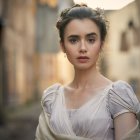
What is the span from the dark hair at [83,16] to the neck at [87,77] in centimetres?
20

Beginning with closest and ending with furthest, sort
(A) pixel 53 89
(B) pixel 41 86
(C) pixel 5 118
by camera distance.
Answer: (A) pixel 53 89
(C) pixel 5 118
(B) pixel 41 86

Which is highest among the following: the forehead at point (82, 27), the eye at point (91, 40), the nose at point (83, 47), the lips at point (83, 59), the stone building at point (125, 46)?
the forehead at point (82, 27)

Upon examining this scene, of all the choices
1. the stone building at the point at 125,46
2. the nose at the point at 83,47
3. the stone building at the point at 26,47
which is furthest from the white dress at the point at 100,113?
the stone building at the point at 26,47

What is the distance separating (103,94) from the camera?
3303mm

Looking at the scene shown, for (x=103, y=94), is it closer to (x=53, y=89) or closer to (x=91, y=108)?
(x=91, y=108)

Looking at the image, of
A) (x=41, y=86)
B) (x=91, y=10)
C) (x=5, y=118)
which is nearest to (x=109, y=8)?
(x=91, y=10)

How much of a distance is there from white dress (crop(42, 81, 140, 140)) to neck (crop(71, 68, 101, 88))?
119 millimetres

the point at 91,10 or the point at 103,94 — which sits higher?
the point at 91,10

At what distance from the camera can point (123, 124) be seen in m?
3.20

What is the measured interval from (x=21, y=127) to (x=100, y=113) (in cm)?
1410

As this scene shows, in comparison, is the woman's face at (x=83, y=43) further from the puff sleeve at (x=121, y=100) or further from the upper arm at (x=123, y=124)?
the upper arm at (x=123, y=124)

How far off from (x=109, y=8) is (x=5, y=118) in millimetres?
16162

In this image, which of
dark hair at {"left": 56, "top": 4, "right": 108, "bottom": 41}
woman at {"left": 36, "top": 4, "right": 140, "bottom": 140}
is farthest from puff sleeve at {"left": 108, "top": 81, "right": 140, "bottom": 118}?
dark hair at {"left": 56, "top": 4, "right": 108, "bottom": 41}

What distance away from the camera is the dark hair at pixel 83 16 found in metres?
3.39
